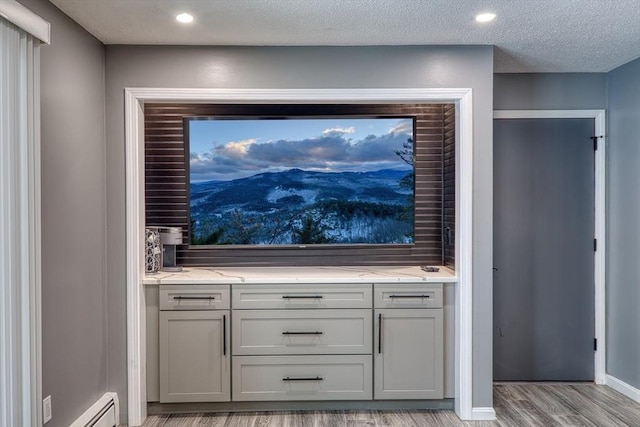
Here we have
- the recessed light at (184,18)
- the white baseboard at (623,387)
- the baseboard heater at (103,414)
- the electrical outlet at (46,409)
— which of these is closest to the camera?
the electrical outlet at (46,409)

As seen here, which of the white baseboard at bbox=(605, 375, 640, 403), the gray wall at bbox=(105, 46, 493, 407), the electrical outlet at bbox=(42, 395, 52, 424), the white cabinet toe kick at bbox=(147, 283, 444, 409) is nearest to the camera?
the electrical outlet at bbox=(42, 395, 52, 424)

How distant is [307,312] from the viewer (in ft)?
10.3

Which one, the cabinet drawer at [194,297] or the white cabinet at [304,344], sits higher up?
the cabinet drawer at [194,297]

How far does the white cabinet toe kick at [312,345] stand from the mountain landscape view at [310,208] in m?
0.66

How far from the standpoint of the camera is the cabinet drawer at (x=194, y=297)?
10.2 ft

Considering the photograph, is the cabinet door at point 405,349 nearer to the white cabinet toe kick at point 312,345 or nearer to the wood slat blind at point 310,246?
the white cabinet toe kick at point 312,345

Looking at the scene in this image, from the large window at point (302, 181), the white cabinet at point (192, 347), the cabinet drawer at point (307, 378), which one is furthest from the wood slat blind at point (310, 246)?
the cabinet drawer at point (307, 378)

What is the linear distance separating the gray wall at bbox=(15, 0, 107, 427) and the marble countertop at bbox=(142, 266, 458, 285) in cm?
46

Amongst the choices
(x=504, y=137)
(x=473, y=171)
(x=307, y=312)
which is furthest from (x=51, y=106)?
(x=504, y=137)

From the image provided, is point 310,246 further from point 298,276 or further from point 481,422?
point 481,422

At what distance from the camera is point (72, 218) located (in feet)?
8.56

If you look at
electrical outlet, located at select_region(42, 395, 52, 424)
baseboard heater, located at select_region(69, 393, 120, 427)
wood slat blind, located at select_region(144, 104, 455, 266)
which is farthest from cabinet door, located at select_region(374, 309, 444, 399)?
electrical outlet, located at select_region(42, 395, 52, 424)

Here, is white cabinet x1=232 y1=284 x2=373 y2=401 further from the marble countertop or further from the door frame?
the door frame

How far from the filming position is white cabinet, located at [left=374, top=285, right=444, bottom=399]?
10.3 ft
